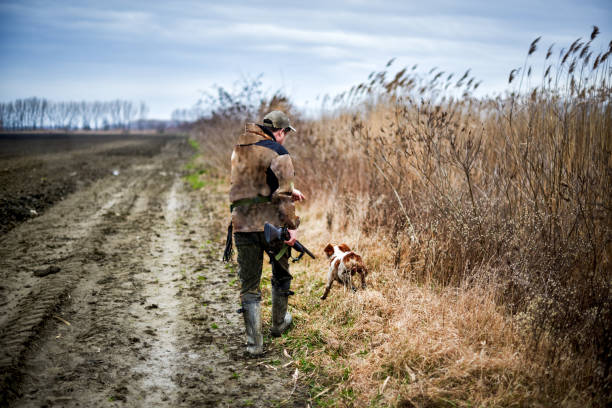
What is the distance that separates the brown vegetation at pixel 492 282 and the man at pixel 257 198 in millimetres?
613

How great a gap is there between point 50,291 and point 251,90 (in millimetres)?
9017

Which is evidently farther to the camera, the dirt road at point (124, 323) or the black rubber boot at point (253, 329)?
the black rubber boot at point (253, 329)

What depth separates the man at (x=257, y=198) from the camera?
12.1 ft

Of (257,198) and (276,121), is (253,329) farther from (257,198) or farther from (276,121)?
(276,121)

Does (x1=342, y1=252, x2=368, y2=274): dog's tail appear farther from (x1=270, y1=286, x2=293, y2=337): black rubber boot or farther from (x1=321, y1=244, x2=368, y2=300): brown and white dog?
(x1=270, y1=286, x2=293, y2=337): black rubber boot

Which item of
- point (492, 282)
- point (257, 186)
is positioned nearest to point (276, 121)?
point (257, 186)

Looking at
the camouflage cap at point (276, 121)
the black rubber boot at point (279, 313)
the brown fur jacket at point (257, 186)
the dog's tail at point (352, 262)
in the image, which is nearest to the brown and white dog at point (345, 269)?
the dog's tail at point (352, 262)

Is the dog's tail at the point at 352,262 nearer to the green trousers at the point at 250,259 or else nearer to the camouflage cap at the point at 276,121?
the green trousers at the point at 250,259

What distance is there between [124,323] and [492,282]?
12.4ft

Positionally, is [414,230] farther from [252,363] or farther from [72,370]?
[72,370]

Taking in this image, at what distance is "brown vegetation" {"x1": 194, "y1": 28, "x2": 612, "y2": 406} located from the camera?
300cm

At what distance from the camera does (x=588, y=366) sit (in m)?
2.85

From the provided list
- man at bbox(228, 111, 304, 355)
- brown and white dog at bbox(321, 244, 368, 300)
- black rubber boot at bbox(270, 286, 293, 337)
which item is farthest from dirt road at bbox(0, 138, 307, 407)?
brown and white dog at bbox(321, 244, 368, 300)

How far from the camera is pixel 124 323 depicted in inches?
168
